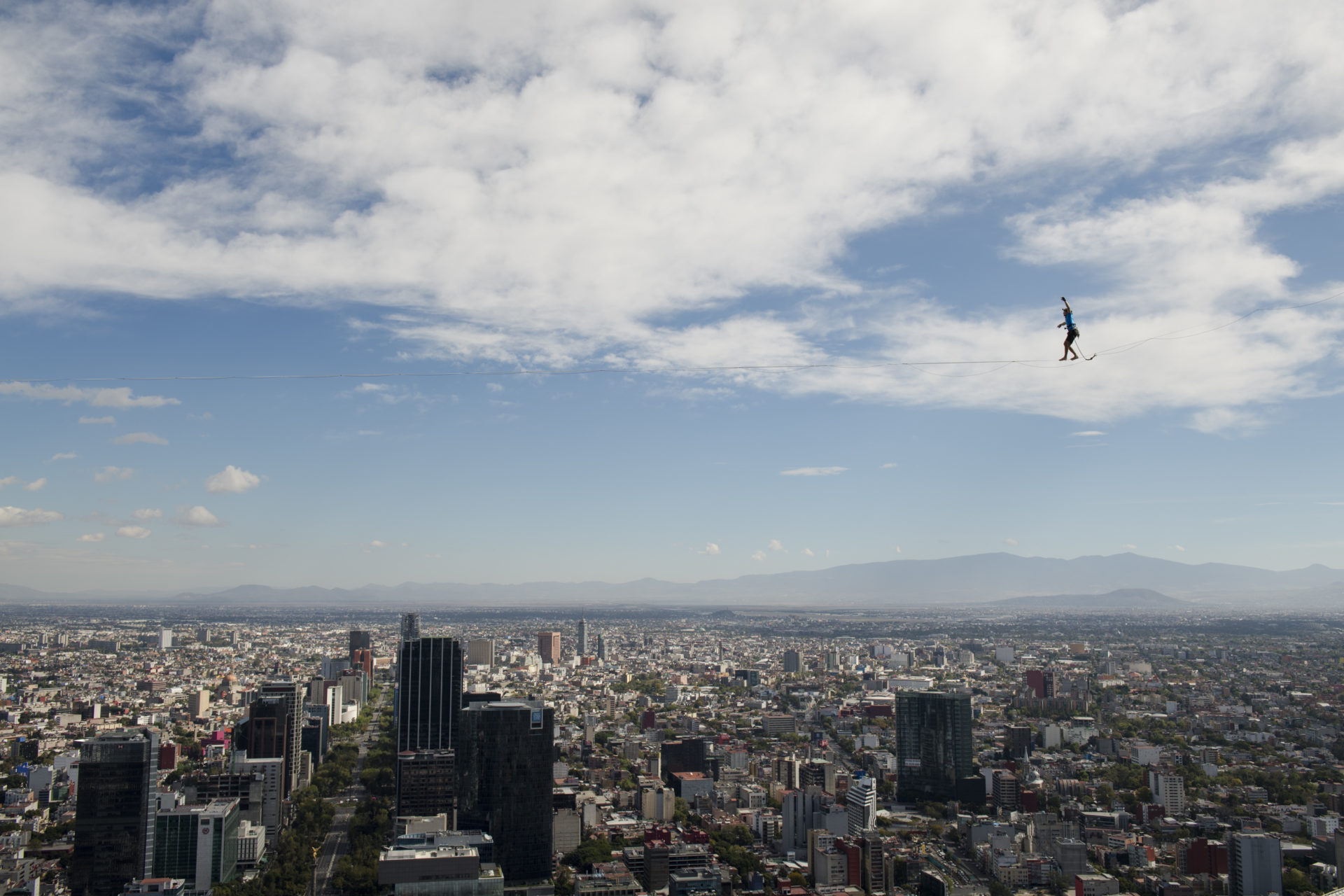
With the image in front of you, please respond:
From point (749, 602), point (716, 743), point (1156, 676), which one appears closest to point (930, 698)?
point (716, 743)

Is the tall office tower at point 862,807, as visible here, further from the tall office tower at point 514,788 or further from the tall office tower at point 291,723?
the tall office tower at point 291,723

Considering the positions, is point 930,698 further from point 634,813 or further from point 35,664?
point 35,664

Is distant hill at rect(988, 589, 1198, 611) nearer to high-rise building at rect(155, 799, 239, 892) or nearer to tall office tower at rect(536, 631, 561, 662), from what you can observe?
tall office tower at rect(536, 631, 561, 662)

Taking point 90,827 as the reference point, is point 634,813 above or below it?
below

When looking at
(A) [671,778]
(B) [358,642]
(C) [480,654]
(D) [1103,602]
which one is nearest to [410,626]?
(B) [358,642]

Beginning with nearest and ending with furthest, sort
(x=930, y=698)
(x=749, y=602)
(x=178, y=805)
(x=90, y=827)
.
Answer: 1. (x=90, y=827)
2. (x=178, y=805)
3. (x=930, y=698)
4. (x=749, y=602)

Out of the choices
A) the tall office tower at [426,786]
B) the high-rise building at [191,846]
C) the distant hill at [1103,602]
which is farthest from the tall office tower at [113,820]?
the distant hill at [1103,602]

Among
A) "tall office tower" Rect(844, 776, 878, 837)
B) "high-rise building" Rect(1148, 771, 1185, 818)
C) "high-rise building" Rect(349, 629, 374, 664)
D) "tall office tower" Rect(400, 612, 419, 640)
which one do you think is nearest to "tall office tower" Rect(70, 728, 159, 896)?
"tall office tower" Rect(844, 776, 878, 837)

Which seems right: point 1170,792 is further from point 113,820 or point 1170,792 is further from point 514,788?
point 113,820
